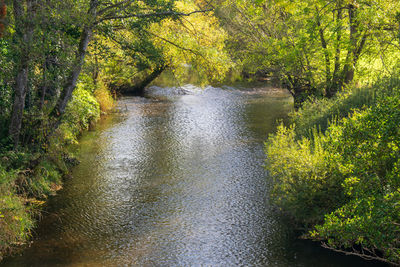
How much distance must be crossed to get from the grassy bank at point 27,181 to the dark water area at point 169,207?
1.17 ft

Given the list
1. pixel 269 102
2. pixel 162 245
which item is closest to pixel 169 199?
pixel 162 245

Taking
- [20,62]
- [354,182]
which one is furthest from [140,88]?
[354,182]

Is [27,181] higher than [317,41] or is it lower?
lower

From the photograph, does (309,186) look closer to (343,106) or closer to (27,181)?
(343,106)

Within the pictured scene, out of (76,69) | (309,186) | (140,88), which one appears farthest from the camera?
(140,88)

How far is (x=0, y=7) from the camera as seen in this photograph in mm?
9734

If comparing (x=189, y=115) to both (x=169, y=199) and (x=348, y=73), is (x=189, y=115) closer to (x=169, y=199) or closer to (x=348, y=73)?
(x=348, y=73)

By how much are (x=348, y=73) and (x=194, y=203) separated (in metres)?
11.2

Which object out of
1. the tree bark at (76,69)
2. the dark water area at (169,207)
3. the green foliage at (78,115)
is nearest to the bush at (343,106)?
the dark water area at (169,207)

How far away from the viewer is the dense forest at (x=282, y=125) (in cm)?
651

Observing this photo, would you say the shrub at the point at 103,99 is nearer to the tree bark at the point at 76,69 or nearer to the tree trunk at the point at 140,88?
the tree trunk at the point at 140,88

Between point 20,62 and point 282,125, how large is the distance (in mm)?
7703

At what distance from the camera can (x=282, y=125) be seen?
11.9m

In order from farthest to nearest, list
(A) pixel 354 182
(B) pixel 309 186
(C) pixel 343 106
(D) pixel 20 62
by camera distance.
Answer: (C) pixel 343 106 → (D) pixel 20 62 → (B) pixel 309 186 → (A) pixel 354 182
